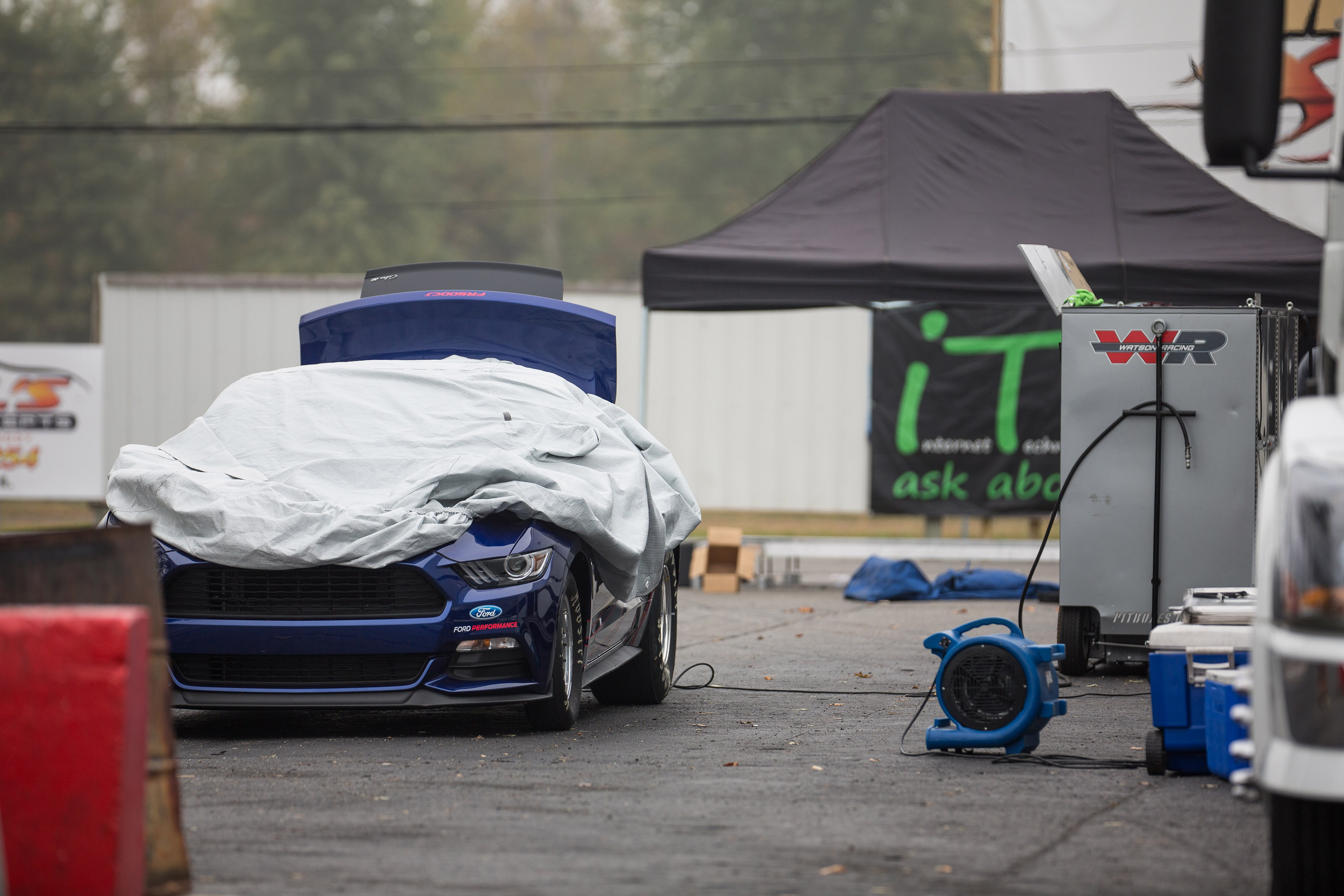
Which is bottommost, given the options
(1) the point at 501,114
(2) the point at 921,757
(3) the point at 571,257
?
(2) the point at 921,757

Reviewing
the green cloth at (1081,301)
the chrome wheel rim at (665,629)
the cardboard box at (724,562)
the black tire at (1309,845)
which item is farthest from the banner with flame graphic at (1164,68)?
the black tire at (1309,845)

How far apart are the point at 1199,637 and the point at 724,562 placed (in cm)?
1078

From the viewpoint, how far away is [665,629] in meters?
8.52

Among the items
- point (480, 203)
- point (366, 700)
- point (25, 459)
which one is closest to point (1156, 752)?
point (366, 700)

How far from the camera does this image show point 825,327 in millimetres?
19203

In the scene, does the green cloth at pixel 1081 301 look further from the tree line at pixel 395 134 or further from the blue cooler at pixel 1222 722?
the tree line at pixel 395 134

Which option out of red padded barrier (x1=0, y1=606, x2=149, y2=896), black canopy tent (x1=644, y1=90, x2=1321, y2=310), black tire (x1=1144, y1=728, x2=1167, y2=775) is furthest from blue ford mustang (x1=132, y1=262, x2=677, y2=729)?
black canopy tent (x1=644, y1=90, x2=1321, y2=310)

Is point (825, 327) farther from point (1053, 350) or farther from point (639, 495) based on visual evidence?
point (639, 495)

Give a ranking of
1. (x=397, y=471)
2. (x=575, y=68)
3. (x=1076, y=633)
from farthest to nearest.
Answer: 1. (x=575, y=68)
2. (x=1076, y=633)
3. (x=397, y=471)

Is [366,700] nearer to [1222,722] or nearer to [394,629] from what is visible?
[394,629]

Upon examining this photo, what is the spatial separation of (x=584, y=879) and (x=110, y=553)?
152 centimetres

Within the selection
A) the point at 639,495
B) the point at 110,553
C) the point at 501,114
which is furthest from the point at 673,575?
the point at 501,114

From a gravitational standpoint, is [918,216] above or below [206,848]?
above

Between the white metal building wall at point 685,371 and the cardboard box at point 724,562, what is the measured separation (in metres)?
2.16
